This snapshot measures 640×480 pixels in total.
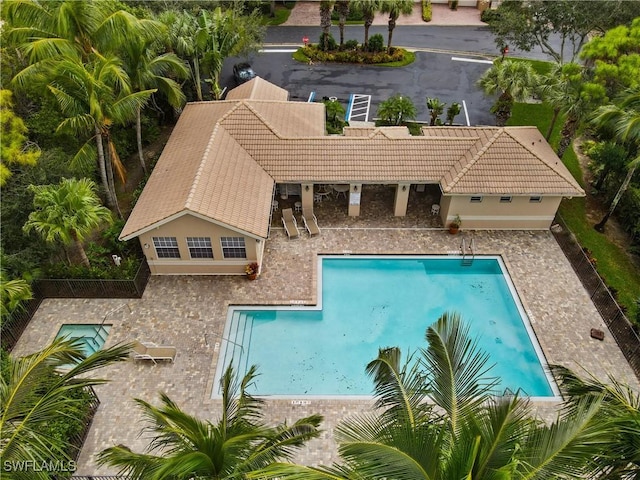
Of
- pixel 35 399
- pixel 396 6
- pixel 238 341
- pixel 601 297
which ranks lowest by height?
pixel 238 341

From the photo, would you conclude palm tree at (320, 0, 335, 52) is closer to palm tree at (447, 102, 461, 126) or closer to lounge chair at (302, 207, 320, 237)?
palm tree at (447, 102, 461, 126)

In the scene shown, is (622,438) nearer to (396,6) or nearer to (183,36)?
(183,36)

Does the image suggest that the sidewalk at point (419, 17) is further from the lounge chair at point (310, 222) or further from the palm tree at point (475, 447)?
the palm tree at point (475, 447)

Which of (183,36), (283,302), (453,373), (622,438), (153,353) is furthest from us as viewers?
(183,36)

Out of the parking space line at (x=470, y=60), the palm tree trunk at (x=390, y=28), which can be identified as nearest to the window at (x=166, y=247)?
the palm tree trunk at (x=390, y=28)

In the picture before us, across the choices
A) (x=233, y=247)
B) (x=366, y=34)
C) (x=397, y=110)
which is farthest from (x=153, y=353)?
(x=366, y=34)

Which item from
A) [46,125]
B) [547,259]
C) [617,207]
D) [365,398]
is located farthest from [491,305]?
[46,125]
